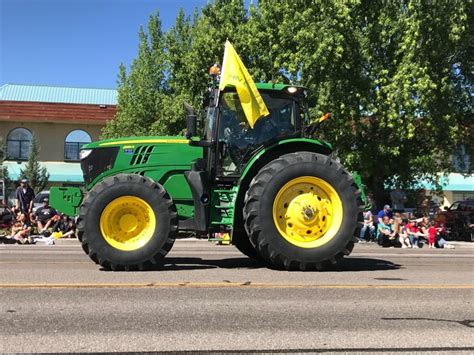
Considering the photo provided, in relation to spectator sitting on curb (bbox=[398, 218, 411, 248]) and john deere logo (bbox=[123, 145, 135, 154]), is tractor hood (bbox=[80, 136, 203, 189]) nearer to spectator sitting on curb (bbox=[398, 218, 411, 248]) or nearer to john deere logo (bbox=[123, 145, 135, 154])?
john deere logo (bbox=[123, 145, 135, 154])

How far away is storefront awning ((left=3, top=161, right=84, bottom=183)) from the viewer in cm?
3728

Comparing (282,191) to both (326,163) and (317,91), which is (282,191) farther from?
(317,91)

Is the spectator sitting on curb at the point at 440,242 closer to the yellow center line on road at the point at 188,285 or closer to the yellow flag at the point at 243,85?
the yellow center line on road at the point at 188,285

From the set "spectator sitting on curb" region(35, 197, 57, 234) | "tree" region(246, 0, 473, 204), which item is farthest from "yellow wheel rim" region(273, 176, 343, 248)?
"spectator sitting on curb" region(35, 197, 57, 234)

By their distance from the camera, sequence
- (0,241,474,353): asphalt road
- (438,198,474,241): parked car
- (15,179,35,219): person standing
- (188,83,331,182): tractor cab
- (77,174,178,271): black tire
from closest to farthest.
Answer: (0,241,474,353): asphalt road < (77,174,178,271): black tire < (188,83,331,182): tractor cab < (15,179,35,219): person standing < (438,198,474,241): parked car

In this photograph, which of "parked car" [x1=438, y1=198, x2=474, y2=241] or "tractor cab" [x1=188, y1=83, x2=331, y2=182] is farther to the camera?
"parked car" [x1=438, y1=198, x2=474, y2=241]

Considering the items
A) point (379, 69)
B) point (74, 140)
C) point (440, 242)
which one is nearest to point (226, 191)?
point (440, 242)

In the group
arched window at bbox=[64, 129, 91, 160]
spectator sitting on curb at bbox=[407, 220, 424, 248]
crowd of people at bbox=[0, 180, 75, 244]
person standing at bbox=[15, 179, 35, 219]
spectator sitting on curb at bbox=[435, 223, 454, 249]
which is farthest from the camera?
arched window at bbox=[64, 129, 91, 160]

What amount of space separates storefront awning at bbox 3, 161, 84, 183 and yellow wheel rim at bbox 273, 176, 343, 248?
30.9 meters

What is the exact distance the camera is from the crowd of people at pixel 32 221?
16.2m

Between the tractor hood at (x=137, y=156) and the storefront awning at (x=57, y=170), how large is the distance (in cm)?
2945

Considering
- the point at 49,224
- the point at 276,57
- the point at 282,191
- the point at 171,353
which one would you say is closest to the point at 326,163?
the point at 282,191

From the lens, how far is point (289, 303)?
5.82 meters

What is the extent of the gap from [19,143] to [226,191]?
34.1 m
